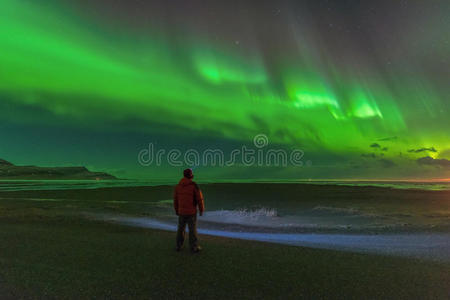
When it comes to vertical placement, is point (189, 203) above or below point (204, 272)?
above

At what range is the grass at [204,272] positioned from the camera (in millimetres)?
6500

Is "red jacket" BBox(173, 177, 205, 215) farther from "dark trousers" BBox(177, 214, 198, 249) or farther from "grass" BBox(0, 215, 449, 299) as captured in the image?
"grass" BBox(0, 215, 449, 299)

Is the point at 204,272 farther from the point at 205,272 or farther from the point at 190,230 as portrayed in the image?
the point at 190,230

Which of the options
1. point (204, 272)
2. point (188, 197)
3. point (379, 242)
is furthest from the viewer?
point (379, 242)

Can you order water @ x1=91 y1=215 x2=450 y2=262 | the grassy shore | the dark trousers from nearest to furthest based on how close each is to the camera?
the grassy shore < the dark trousers < water @ x1=91 y1=215 x2=450 y2=262

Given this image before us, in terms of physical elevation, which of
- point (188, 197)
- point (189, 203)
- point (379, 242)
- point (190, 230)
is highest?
point (188, 197)

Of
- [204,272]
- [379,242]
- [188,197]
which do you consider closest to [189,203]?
[188,197]

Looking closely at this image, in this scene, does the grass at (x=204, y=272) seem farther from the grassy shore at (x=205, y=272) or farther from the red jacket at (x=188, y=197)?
the red jacket at (x=188, y=197)

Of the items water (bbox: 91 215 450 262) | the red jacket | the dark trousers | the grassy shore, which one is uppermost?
the red jacket

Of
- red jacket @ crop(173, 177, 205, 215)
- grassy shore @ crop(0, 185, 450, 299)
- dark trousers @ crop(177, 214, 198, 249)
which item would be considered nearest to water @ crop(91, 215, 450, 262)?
grassy shore @ crop(0, 185, 450, 299)

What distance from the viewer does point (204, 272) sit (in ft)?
25.9

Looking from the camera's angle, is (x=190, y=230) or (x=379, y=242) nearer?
(x=190, y=230)

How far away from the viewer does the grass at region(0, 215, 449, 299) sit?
6.50m

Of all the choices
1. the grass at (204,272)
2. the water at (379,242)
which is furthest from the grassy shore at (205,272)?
the water at (379,242)
